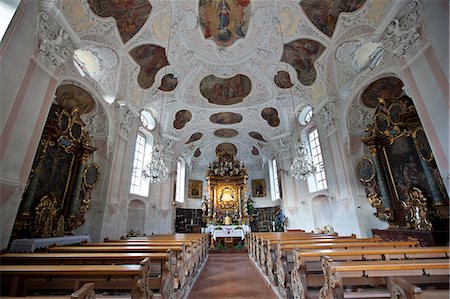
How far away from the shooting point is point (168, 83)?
11.2 meters

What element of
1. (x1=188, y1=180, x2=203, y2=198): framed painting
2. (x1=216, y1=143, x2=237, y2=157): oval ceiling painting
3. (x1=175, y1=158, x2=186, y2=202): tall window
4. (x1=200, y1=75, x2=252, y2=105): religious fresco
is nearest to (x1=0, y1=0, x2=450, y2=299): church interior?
(x1=200, y1=75, x2=252, y2=105): religious fresco

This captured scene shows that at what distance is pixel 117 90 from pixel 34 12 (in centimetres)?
435

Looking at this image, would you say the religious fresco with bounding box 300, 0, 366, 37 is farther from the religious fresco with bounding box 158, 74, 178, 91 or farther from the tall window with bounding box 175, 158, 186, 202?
the tall window with bounding box 175, 158, 186, 202

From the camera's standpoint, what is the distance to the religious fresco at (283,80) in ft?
36.0

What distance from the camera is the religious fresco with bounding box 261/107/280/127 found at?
13.4 meters

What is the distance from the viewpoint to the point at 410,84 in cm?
510

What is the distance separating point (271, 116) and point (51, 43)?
37.6 feet

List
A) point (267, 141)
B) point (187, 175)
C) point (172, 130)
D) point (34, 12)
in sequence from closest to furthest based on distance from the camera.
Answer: point (34, 12), point (172, 130), point (267, 141), point (187, 175)

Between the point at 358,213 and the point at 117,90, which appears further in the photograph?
the point at 117,90

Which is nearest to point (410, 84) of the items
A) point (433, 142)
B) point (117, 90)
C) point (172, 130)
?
point (433, 142)

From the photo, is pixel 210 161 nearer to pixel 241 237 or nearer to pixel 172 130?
pixel 172 130

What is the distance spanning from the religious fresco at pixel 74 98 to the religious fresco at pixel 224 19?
19.0 ft

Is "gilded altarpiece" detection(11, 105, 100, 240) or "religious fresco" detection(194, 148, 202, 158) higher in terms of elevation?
"religious fresco" detection(194, 148, 202, 158)

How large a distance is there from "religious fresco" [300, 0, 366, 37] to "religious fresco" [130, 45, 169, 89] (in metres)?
6.50
